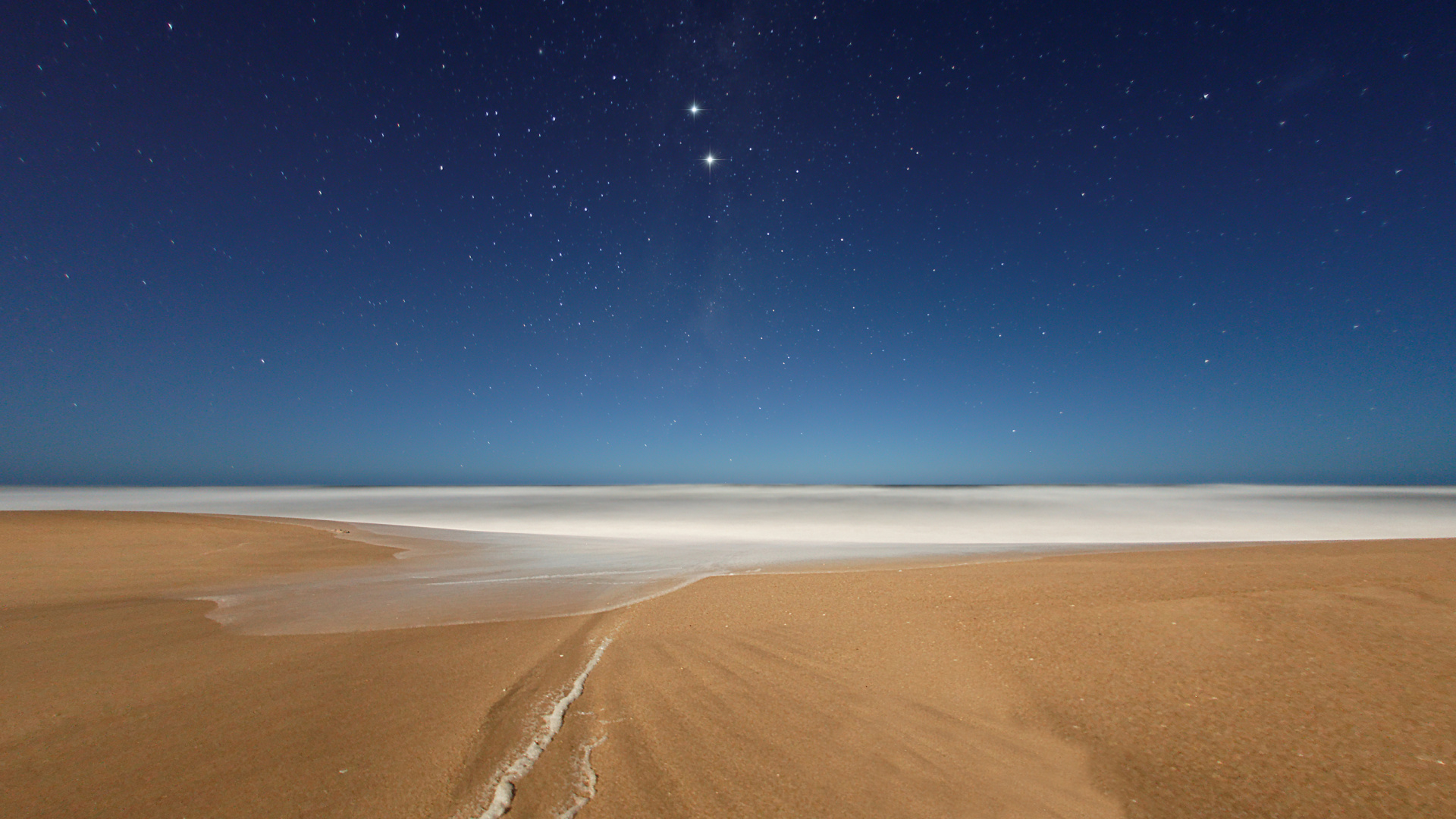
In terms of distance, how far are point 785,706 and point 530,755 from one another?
1.57 m

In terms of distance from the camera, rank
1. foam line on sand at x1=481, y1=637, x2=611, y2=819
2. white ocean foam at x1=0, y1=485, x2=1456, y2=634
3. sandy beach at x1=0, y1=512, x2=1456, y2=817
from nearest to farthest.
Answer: foam line on sand at x1=481, y1=637, x2=611, y2=819
sandy beach at x1=0, y1=512, x2=1456, y2=817
white ocean foam at x1=0, y1=485, x2=1456, y2=634

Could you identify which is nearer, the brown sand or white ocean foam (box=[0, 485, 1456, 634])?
the brown sand

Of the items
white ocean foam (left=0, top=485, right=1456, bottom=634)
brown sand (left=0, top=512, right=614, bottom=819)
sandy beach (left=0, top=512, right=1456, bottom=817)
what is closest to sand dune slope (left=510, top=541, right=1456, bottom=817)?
sandy beach (left=0, top=512, right=1456, bottom=817)

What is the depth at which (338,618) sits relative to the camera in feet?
19.7

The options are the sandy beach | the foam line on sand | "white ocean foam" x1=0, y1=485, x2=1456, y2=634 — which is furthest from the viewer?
"white ocean foam" x1=0, y1=485, x2=1456, y2=634

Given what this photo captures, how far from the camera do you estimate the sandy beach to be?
2.65 metres

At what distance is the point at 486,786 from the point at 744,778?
1239 mm

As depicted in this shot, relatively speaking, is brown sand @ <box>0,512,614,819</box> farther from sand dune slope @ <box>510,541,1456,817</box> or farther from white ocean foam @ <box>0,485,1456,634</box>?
white ocean foam @ <box>0,485,1456,634</box>

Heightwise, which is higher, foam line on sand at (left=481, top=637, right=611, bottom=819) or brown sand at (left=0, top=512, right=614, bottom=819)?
foam line on sand at (left=481, top=637, right=611, bottom=819)

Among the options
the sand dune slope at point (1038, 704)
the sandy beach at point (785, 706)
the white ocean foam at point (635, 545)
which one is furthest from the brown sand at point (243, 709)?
the white ocean foam at point (635, 545)

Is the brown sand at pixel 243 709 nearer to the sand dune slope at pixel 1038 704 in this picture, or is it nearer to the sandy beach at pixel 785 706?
the sandy beach at pixel 785 706

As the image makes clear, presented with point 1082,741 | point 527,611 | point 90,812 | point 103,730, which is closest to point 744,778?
point 1082,741

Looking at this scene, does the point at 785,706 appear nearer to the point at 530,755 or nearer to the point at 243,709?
the point at 530,755

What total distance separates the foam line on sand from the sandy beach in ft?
0.08
